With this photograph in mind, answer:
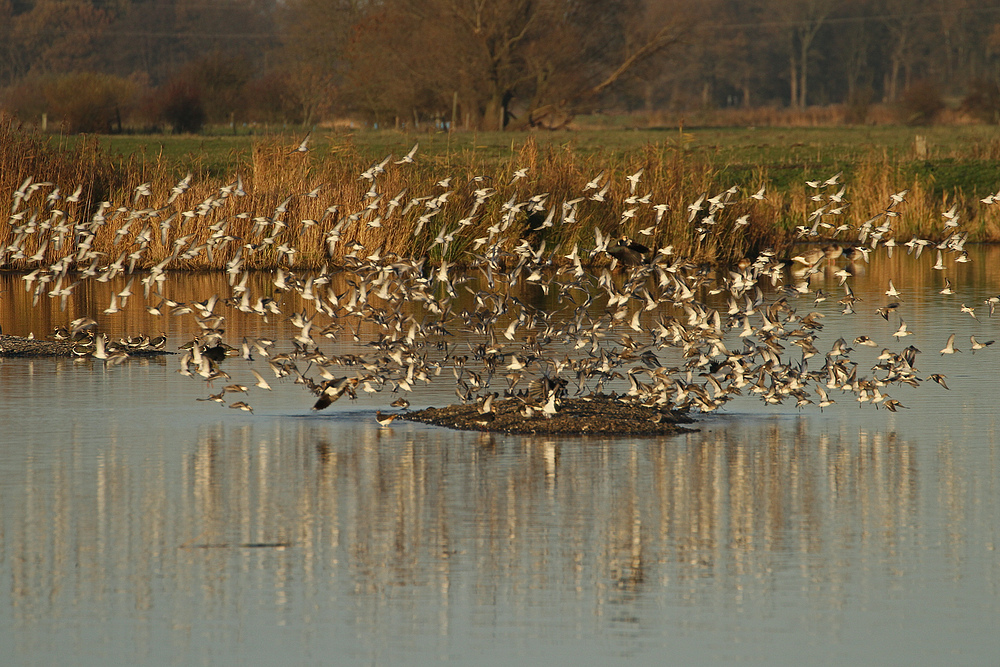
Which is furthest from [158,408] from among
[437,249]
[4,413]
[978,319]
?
[437,249]

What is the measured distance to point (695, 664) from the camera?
5.39 meters

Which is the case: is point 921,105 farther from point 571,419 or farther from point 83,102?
point 571,419

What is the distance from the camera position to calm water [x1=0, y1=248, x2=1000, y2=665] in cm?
568

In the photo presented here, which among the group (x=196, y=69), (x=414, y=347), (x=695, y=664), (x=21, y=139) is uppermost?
(x=196, y=69)

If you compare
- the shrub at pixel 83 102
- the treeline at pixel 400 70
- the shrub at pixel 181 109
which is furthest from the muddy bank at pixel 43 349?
the shrub at pixel 181 109

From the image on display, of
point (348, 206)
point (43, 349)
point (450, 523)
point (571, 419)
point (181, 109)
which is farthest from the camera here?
point (181, 109)

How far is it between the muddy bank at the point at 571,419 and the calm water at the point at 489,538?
219mm

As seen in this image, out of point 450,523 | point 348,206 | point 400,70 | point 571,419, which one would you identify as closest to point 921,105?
point 400,70

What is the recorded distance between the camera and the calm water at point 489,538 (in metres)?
5.68

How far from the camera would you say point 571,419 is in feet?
32.4

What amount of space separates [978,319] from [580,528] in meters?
10.6

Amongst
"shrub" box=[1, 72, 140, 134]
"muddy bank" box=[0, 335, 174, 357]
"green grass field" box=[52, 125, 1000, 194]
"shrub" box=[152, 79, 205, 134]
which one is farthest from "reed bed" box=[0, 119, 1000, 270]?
"shrub" box=[152, 79, 205, 134]

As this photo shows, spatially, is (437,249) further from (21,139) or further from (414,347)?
(414,347)

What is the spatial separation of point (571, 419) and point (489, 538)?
114 inches
